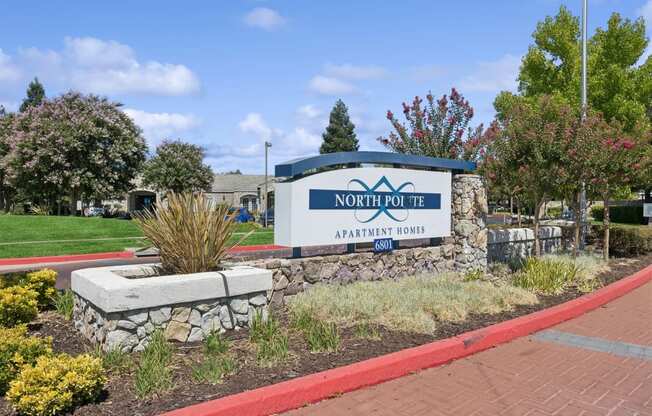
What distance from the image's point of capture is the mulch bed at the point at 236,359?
404 cm

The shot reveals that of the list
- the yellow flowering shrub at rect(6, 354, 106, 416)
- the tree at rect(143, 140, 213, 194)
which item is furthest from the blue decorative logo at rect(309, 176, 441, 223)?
the tree at rect(143, 140, 213, 194)

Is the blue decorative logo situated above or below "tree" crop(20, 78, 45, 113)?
below

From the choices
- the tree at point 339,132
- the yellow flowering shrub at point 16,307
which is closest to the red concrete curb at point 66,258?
the yellow flowering shrub at point 16,307

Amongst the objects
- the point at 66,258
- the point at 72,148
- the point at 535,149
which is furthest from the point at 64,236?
the point at 535,149

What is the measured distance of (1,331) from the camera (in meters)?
4.68

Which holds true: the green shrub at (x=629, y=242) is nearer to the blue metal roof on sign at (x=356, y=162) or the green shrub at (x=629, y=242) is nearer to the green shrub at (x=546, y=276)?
the green shrub at (x=546, y=276)

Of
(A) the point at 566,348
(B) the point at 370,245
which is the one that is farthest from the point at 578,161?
(A) the point at 566,348

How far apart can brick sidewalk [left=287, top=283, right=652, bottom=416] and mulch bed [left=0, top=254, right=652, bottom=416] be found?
475 mm

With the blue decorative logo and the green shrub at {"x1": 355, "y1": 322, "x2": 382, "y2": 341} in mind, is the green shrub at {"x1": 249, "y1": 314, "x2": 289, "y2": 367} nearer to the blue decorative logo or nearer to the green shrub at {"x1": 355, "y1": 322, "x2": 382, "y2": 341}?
the green shrub at {"x1": 355, "y1": 322, "x2": 382, "y2": 341}

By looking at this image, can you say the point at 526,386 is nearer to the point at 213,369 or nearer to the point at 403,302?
the point at 403,302

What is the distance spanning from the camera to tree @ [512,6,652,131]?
1895 cm

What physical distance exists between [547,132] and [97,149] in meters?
31.6

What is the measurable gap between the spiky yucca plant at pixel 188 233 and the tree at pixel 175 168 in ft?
114

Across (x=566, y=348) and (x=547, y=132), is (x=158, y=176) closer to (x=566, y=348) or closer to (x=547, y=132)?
(x=547, y=132)
